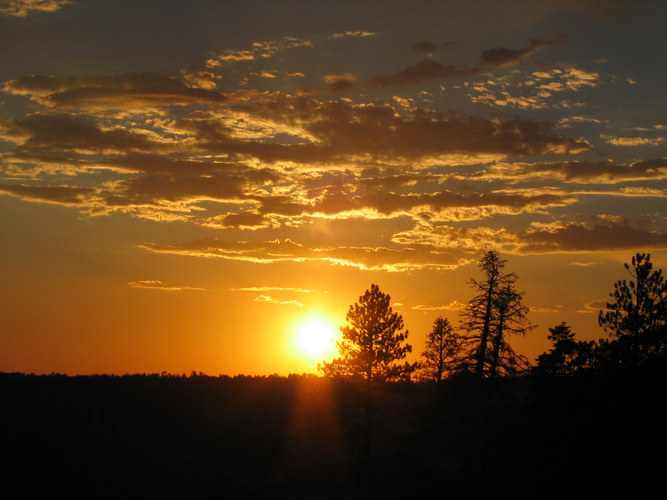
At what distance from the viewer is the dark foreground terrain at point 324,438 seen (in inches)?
1248

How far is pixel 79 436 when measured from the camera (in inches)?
1816

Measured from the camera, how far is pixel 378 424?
152 feet

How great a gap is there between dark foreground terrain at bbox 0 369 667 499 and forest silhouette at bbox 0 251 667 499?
4.4 inches

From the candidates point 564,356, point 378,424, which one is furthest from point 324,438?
point 564,356

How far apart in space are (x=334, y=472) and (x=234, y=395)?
1341 cm

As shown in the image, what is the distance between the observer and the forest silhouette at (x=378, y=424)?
3219 cm

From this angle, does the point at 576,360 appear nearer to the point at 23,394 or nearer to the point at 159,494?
the point at 159,494

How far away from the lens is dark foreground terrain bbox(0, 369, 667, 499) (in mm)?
31688

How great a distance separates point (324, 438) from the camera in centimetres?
5119

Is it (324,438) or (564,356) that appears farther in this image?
(324,438)

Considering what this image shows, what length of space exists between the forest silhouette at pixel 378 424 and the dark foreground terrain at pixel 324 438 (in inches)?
4.4

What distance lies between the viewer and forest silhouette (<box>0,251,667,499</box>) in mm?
32188

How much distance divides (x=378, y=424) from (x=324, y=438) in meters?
6.84

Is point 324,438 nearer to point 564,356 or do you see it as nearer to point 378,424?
point 378,424
